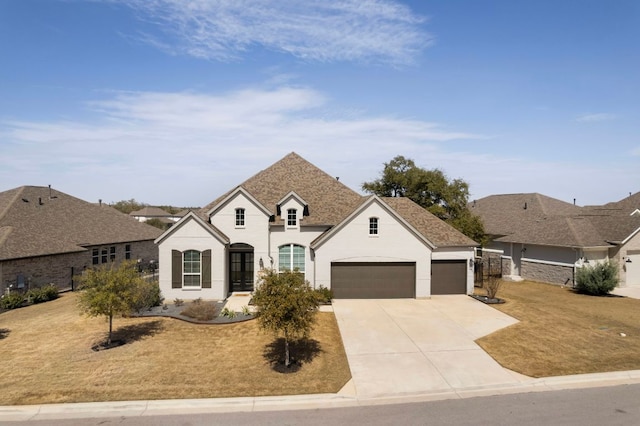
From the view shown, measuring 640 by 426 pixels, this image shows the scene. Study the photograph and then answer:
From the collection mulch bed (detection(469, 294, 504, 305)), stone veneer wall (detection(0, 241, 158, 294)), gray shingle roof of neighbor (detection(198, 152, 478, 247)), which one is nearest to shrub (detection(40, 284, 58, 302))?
stone veneer wall (detection(0, 241, 158, 294))

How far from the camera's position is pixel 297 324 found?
12.5m

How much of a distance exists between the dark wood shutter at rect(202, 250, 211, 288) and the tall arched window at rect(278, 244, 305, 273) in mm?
4674

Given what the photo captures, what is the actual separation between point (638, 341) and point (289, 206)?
63.1ft

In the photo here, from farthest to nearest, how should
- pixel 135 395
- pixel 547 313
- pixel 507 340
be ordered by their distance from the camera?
pixel 547 313, pixel 507 340, pixel 135 395

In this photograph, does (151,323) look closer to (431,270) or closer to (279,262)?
(279,262)

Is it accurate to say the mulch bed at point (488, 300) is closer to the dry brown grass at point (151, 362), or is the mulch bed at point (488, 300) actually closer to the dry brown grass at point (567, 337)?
the dry brown grass at point (567, 337)

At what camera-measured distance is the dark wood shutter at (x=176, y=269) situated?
22.3 meters

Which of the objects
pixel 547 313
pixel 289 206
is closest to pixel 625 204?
pixel 547 313

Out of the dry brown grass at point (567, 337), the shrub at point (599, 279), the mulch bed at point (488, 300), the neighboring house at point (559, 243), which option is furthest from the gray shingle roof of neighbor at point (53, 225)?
the shrub at point (599, 279)

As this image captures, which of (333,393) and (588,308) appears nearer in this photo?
(333,393)

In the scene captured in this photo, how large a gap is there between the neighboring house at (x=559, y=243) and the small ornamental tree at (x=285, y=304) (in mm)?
24513

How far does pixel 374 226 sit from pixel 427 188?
16.9 m

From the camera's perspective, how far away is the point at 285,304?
12156mm

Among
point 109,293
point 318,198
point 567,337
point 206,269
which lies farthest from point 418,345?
point 318,198
